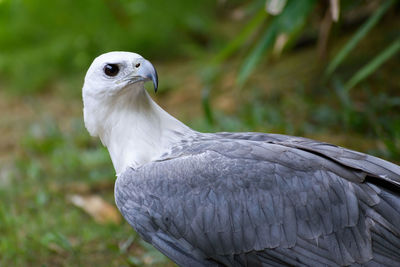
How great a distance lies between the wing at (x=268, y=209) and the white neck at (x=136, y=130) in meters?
0.29

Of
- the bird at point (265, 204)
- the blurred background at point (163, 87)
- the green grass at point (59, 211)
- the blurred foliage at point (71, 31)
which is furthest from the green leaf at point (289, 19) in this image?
the blurred foliage at point (71, 31)

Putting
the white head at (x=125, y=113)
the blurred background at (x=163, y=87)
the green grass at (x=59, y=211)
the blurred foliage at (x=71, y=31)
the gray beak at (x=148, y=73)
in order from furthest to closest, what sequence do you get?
the blurred foliage at (x=71, y=31)
the blurred background at (x=163, y=87)
the green grass at (x=59, y=211)
the white head at (x=125, y=113)
the gray beak at (x=148, y=73)

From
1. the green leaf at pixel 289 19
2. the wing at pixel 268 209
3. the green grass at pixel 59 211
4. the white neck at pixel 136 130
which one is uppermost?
the green leaf at pixel 289 19

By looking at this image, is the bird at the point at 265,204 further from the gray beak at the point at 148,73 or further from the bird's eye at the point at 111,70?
the bird's eye at the point at 111,70

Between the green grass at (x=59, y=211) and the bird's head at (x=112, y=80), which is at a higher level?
the bird's head at (x=112, y=80)

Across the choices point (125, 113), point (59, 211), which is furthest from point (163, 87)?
point (125, 113)

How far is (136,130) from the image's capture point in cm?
Result: 384

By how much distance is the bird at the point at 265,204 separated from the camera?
3270 millimetres

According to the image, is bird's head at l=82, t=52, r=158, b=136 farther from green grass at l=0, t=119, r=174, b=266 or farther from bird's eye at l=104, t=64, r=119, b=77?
green grass at l=0, t=119, r=174, b=266

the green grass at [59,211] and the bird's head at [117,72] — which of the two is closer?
the bird's head at [117,72]

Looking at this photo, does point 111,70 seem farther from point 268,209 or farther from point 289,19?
point 289,19

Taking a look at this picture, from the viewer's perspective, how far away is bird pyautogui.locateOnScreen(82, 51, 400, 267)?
327 cm

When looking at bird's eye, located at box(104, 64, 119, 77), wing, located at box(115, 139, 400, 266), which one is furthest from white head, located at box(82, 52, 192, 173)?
wing, located at box(115, 139, 400, 266)

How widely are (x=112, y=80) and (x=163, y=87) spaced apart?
4.66 metres
